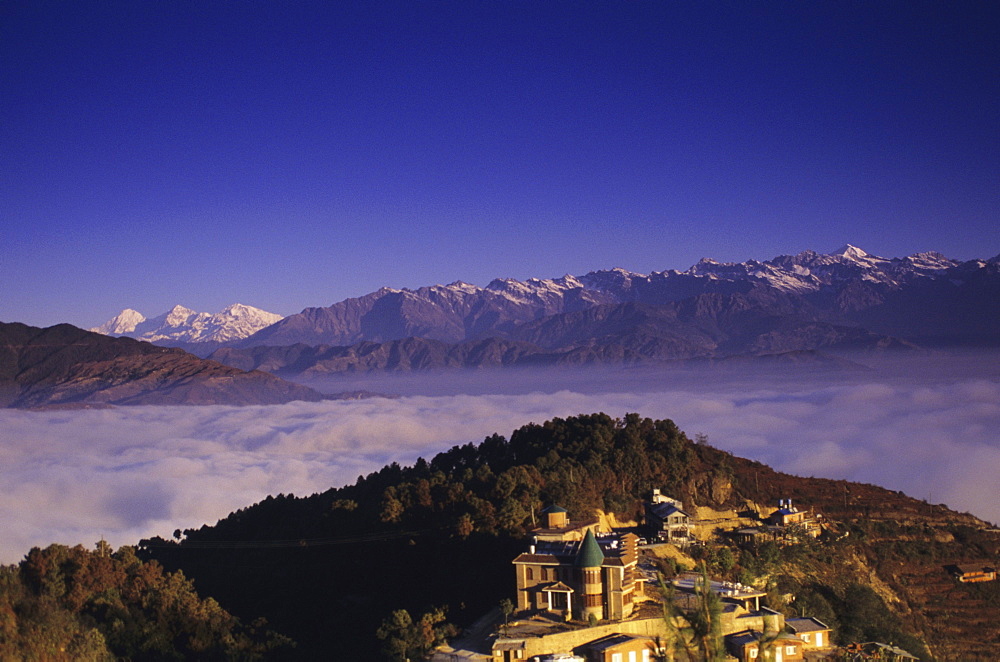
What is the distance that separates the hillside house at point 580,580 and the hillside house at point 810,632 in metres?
5.51

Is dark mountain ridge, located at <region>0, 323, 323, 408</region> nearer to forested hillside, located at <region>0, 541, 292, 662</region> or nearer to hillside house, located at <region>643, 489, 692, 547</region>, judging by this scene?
forested hillside, located at <region>0, 541, 292, 662</region>

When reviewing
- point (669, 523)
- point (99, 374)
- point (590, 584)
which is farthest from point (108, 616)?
point (99, 374)

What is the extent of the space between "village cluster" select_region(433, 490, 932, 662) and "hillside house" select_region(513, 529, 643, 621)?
31 mm

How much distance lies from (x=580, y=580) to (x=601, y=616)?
1246 millimetres

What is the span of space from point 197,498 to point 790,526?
5476 cm

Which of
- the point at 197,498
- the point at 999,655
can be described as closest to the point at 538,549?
the point at 999,655

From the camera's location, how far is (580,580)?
91.8 feet

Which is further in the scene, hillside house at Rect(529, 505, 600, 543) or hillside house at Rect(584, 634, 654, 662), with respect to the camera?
hillside house at Rect(529, 505, 600, 543)

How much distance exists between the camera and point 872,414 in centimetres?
15538

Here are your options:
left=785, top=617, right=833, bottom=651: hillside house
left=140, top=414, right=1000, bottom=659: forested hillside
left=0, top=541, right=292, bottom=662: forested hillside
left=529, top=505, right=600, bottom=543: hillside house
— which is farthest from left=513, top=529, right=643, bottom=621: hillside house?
left=0, top=541, right=292, bottom=662: forested hillside

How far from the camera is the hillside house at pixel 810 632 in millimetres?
29734

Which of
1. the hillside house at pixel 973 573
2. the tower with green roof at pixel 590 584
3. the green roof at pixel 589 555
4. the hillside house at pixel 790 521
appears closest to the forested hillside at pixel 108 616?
the tower with green roof at pixel 590 584

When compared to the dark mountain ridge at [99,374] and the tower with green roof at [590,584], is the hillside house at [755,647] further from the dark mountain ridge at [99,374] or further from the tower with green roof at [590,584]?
the dark mountain ridge at [99,374]

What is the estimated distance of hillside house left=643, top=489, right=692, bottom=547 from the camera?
39094mm
